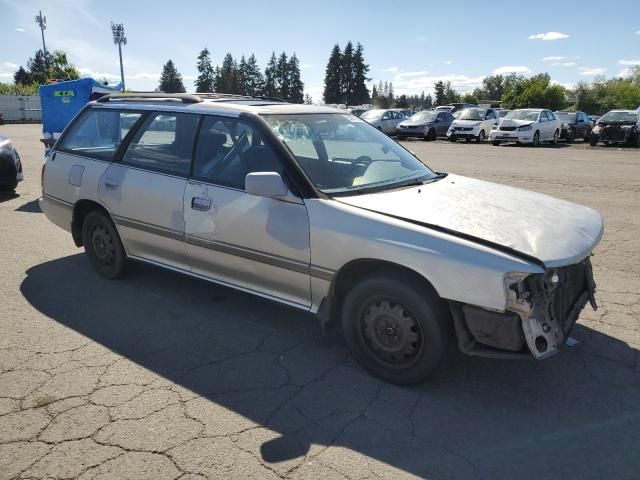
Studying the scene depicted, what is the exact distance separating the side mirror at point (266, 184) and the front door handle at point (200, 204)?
0.62 metres

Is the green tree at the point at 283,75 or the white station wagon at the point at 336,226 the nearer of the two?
the white station wagon at the point at 336,226

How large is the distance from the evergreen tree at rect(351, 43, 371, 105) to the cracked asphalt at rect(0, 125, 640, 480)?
9934cm

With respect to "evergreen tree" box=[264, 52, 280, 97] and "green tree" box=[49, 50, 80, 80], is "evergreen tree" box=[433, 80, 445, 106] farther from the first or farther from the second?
"green tree" box=[49, 50, 80, 80]

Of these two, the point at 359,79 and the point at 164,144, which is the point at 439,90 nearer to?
the point at 359,79

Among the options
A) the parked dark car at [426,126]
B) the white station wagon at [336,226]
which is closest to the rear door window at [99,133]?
the white station wagon at [336,226]

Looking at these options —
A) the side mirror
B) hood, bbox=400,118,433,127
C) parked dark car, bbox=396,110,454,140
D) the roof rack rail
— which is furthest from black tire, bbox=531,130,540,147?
the side mirror

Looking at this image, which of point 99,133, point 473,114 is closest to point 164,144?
point 99,133

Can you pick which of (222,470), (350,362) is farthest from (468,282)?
(222,470)

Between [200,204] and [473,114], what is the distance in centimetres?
2452

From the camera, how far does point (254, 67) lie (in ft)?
352

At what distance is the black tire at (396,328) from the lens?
2988 mm

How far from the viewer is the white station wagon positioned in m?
2.85

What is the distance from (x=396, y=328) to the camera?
3127 mm

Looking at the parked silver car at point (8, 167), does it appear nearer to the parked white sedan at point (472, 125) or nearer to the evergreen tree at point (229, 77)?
the parked white sedan at point (472, 125)
